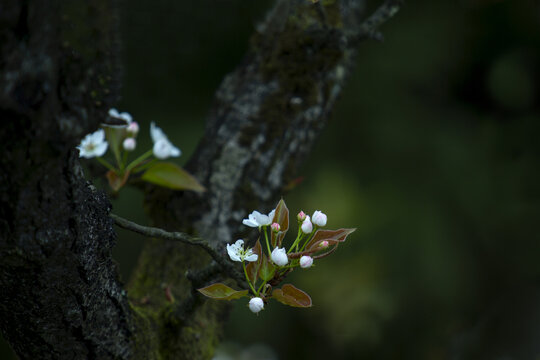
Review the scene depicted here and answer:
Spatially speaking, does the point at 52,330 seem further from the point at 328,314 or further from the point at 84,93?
the point at 328,314

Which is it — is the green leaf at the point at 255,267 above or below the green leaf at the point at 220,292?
above

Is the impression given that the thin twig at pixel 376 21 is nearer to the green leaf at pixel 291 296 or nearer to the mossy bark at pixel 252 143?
the mossy bark at pixel 252 143

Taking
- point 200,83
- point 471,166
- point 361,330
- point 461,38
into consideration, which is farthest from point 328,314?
point 461,38

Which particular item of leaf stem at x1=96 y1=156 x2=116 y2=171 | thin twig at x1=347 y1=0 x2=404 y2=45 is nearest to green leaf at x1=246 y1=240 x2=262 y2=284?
leaf stem at x1=96 y1=156 x2=116 y2=171

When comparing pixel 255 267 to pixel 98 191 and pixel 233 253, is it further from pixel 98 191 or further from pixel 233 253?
pixel 98 191

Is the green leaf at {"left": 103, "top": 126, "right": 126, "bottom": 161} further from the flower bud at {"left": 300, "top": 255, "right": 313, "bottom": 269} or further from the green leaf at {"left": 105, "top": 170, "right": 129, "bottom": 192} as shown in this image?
the flower bud at {"left": 300, "top": 255, "right": 313, "bottom": 269}

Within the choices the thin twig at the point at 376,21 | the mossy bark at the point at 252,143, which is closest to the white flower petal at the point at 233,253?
the mossy bark at the point at 252,143
